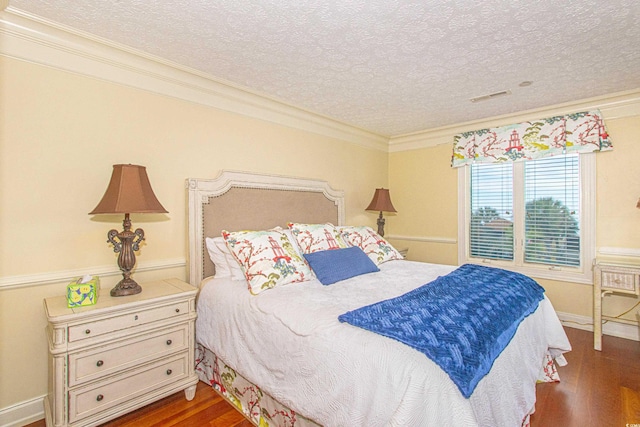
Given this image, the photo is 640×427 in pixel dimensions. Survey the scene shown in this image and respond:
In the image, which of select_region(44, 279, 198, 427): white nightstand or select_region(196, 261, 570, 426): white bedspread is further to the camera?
select_region(44, 279, 198, 427): white nightstand

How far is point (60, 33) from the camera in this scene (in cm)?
194

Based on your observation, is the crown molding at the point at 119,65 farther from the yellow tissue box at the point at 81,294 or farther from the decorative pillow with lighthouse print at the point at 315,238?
the yellow tissue box at the point at 81,294

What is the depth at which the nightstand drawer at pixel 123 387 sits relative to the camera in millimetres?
1662

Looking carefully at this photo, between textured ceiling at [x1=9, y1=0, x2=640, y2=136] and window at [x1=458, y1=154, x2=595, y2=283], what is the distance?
0.81 m

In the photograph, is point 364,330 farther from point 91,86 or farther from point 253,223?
point 91,86

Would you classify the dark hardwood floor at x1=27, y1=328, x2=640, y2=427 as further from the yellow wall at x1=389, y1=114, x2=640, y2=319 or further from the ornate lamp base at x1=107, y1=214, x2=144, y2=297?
the yellow wall at x1=389, y1=114, x2=640, y2=319

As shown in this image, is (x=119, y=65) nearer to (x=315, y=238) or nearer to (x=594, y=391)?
(x=315, y=238)

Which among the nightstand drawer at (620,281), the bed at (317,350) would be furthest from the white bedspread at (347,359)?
the nightstand drawer at (620,281)

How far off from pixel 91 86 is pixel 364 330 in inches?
91.2

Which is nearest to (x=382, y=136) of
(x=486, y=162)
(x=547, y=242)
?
(x=486, y=162)

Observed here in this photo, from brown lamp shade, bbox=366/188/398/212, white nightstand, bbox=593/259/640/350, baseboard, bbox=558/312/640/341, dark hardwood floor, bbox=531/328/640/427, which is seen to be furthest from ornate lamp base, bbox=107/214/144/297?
baseboard, bbox=558/312/640/341

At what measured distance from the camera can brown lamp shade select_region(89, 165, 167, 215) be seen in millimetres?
1874

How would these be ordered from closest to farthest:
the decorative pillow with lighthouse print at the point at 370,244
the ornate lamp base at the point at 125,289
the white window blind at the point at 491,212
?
1. the ornate lamp base at the point at 125,289
2. the decorative pillow with lighthouse print at the point at 370,244
3. the white window blind at the point at 491,212

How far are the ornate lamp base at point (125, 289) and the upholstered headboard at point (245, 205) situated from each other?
54cm
